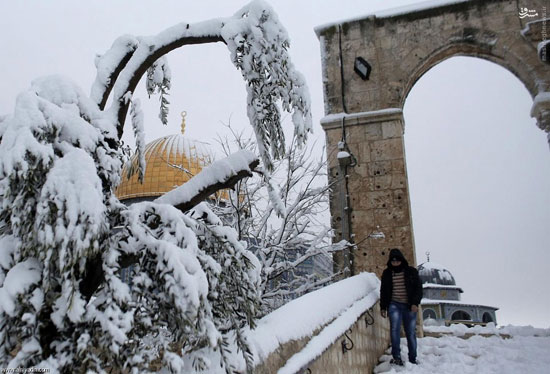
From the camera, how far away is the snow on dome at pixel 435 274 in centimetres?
3897

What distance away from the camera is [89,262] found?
169 centimetres

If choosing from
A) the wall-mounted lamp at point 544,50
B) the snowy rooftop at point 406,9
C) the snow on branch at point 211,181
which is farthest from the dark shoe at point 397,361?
the snowy rooftop at point 406,9

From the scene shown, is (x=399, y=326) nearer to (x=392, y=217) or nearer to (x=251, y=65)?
(x=392, y=217)

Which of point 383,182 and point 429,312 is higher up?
point 383,182

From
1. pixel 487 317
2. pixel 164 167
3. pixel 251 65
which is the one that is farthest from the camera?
pixel 487 317

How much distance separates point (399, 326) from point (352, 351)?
Answer: 145 centimetres

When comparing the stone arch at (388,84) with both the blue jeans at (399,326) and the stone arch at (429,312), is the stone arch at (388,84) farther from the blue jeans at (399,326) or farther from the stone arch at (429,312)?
the stone arch at (429,312)

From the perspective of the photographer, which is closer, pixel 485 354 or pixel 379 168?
pixel 485 354

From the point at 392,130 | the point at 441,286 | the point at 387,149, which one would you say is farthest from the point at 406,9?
the point at 441,286

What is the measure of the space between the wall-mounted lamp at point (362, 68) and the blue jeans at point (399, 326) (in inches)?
181

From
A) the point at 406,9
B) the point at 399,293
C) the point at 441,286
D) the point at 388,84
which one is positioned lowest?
the point at 441,286

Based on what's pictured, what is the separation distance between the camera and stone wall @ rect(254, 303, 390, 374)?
2227 millimetres

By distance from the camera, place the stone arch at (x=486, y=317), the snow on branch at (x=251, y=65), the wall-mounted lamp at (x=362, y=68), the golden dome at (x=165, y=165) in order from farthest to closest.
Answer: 1. the stone arch at (x=486, y=317)
2. the golden dome at (x=165, y=165)
3. the wall-mounted lamp at (x=362, y=68)
4. the snow on branch at (x=251, y=65)

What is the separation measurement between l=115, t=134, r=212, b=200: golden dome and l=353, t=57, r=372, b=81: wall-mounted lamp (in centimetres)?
1533
